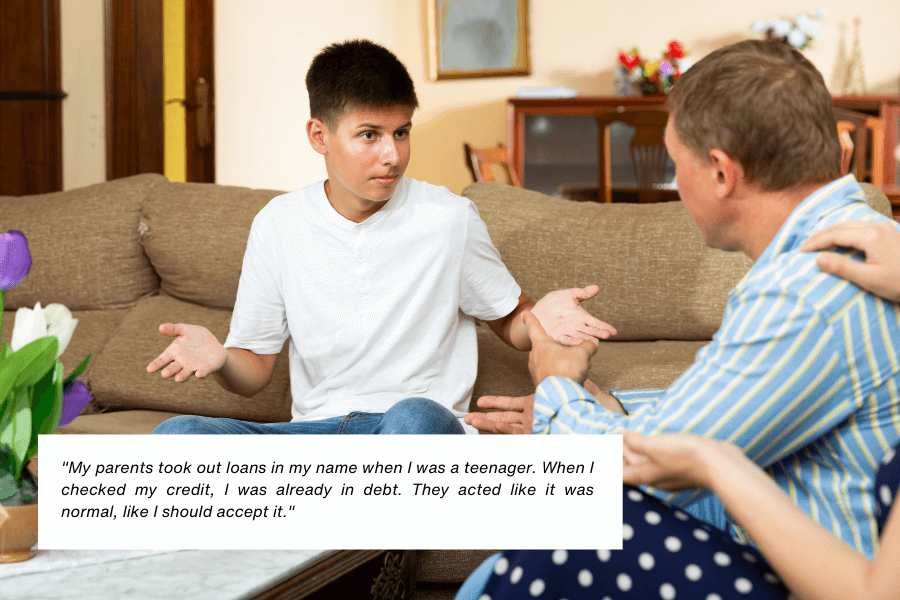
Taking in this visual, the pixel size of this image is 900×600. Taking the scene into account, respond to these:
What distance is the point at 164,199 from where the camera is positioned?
2.04m

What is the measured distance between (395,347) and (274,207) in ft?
1.15

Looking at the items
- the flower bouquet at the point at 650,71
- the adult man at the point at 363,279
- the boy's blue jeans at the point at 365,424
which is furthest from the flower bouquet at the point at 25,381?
the flower bouquet at the point at 650,71

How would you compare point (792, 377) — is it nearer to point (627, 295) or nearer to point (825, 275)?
point (825, 275)

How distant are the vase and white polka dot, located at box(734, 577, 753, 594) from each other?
0.72 metres

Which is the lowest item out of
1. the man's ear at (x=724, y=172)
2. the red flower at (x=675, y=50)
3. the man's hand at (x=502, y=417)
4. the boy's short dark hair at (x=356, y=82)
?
the man's hand at (x=502, y=417)

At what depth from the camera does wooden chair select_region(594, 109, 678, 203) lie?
134 inches

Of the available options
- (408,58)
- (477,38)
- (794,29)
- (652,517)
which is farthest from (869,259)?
(408,58)

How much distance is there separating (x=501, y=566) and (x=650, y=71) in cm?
420

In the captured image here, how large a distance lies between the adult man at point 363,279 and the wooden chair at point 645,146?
2.16 metres

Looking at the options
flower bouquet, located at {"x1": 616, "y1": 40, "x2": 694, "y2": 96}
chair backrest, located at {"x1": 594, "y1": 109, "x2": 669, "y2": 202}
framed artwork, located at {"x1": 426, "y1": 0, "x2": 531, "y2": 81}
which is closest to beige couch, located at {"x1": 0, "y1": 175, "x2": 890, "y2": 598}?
chair backrest, located at {"x1": 594, "y1": 109, "x2": 669, "y2": 202}

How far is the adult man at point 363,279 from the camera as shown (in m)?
1.36

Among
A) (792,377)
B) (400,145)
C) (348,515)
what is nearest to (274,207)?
(400,145)

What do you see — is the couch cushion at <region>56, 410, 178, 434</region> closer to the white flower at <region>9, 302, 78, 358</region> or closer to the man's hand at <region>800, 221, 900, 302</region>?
the white flower at <region>9, 302, 78, 358</region>

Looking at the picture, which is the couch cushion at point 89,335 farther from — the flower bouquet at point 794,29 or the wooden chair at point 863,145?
the flower bouquet at point 794,29
